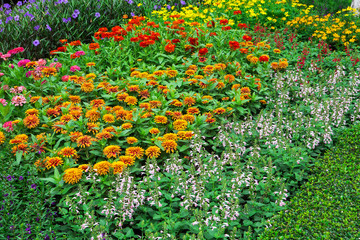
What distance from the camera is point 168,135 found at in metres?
3.78

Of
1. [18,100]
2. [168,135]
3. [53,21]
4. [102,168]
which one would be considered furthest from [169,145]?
[53,21]

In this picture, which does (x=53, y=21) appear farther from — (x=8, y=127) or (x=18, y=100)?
(x=8, y=127)

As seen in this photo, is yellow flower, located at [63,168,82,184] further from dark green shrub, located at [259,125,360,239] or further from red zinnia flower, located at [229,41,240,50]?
red zinnia flower, located at [229,41,240,50]

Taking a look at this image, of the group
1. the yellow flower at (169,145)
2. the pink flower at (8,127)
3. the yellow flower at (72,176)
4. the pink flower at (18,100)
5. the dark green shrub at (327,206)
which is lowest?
the dark green shrub at (327,206)

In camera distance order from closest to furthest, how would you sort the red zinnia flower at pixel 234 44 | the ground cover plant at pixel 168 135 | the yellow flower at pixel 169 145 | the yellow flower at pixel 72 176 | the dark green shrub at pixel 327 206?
the dark green shrub at pixel 327 206 → the ground cover plant at pixel 168 135 → the yellow flower at pixel 72 176 → the yellow flower at pixel 169 145 → the red zinnia flower at pixel 234 44

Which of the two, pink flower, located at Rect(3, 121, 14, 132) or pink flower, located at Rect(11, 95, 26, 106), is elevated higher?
pink flower, located at Rect(11, 95, 26, 106)

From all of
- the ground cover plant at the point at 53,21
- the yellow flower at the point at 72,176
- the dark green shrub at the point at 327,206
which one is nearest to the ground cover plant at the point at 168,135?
the yellow flower at the point at 72,176

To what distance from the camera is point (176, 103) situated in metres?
4.34

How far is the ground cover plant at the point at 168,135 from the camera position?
3037 millimetres

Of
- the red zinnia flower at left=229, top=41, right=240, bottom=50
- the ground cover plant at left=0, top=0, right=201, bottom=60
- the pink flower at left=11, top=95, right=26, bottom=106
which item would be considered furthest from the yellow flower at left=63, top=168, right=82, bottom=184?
the ground cover plant at left=0, top=0, right=201, bottom=60

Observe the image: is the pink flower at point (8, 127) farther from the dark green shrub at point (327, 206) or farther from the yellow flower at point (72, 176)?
the dark green shrub at point (327, 206)

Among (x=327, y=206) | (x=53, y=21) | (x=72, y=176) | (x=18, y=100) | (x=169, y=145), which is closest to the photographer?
(x=327, y=206)

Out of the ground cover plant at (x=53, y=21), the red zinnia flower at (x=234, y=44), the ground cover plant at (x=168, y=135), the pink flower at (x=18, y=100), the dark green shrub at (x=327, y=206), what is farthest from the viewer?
the ground cover plant at (x=53, y=21)

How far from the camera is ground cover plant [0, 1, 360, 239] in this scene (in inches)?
120
